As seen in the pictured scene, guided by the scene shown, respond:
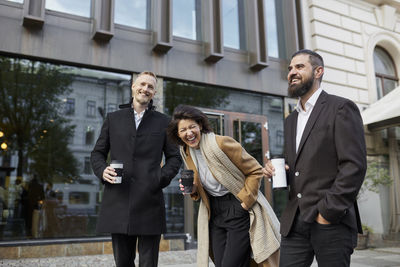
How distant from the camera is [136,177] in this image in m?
2.97

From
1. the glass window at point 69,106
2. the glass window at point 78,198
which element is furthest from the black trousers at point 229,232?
the glass window at point 69,106

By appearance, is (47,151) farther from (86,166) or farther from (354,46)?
(354,46)

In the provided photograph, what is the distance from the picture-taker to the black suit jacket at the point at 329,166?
7.13ft

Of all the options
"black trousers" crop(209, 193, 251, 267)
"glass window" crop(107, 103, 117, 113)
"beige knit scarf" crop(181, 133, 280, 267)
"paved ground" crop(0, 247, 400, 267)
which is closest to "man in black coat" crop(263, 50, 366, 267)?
"beige knit scarf" crop(181, 133, 280, 267)

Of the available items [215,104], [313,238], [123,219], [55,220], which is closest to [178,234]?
[215,104]

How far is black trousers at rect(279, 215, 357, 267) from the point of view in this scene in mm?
2281

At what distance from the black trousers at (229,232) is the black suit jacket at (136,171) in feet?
1.49

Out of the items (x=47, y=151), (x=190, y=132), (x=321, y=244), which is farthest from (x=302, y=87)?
(x=47, y=151)

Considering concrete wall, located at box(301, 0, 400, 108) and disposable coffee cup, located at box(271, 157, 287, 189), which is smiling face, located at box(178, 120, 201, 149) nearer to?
disposable coffee cup, located at box(271, 157, 287, 189)

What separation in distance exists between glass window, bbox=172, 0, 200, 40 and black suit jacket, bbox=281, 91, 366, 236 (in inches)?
252

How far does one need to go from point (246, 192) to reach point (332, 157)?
81 centimetres

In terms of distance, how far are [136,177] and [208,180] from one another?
0.61 meters

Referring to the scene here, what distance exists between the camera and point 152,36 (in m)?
7.87

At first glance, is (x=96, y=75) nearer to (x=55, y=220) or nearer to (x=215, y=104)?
(x=215, y=104)
